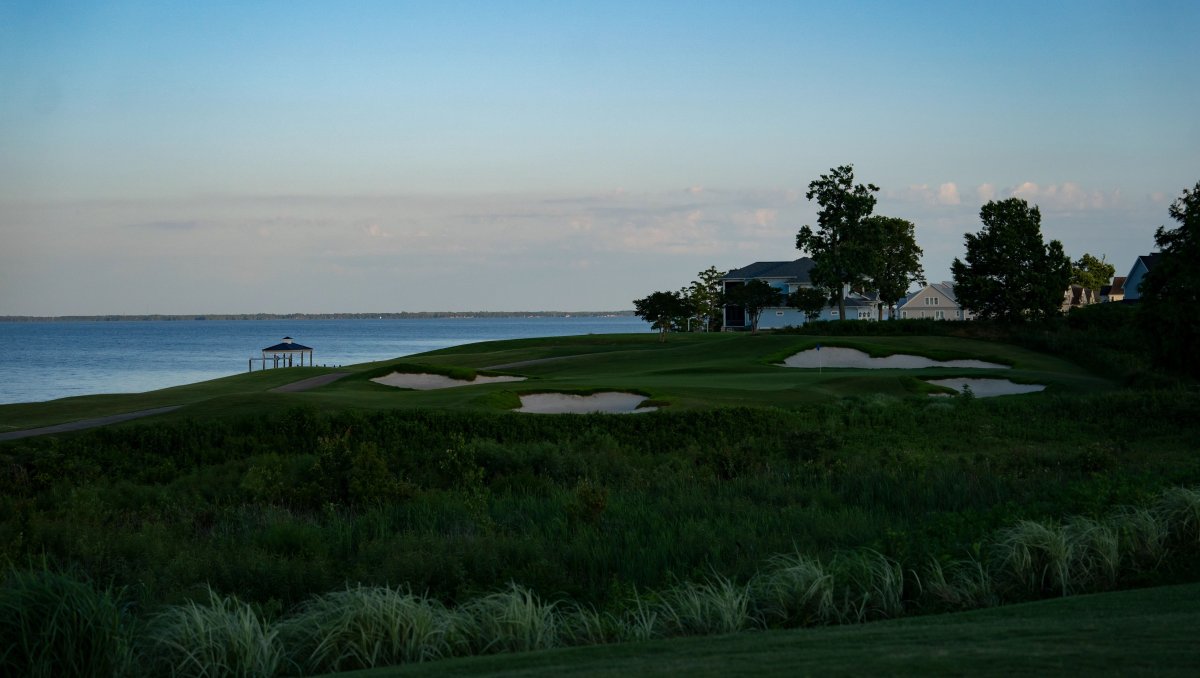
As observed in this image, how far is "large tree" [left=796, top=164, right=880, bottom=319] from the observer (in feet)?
210

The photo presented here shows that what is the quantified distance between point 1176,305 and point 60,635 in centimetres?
3071

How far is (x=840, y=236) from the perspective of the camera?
215 feet

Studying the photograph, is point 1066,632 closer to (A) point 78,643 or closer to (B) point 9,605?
(A) point 78,643

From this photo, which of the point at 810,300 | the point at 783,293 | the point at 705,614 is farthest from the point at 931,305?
the point at 705,614

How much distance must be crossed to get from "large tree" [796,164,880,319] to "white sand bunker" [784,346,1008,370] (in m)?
22.7

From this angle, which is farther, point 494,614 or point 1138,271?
point 1138,271

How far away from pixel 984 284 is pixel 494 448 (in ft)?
139

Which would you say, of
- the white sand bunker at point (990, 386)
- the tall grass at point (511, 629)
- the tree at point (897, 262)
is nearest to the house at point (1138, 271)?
the tree at point (897, 262)

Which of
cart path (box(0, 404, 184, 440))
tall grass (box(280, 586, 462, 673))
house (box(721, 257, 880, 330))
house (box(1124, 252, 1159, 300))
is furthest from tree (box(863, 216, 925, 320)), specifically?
tall grass (box(280, 586, 462, 673))

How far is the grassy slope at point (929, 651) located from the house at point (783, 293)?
82.4 meters

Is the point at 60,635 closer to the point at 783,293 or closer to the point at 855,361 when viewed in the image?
the point at 855,361

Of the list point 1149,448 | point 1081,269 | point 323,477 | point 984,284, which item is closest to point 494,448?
point 323,477

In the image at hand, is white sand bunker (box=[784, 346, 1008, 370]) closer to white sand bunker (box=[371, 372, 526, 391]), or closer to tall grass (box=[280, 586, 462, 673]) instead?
white sand bunker (box=[371, 372, 526, 391])

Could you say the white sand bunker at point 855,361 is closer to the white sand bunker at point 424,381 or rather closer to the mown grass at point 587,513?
the mown grass at point 587,513
